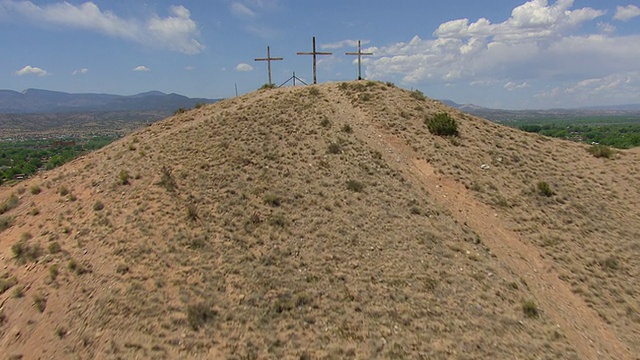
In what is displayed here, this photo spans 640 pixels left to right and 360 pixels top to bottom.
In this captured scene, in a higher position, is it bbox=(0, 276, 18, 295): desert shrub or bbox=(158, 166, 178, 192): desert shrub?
bbox=(158, 166, 178, 192): desert shrub

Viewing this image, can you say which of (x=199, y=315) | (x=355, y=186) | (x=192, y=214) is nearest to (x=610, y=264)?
(x=355, y=186)

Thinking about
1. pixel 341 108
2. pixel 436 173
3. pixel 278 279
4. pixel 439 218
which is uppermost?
pixel 341 108

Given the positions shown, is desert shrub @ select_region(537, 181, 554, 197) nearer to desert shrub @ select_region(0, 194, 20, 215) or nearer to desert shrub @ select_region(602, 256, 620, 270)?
desert shrub @ select_region(602, 256, 620, 270)

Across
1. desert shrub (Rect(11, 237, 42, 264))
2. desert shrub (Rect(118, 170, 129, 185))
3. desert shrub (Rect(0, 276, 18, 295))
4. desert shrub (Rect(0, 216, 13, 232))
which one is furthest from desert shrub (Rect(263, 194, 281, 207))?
desert shrub (Rect(0, 216, 13, 232))

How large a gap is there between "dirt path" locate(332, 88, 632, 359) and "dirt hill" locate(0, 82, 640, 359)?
81 millimetres

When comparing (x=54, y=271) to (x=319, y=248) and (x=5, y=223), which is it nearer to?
(x=5, y=223)

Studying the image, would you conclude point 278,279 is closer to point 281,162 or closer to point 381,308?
point 381,308

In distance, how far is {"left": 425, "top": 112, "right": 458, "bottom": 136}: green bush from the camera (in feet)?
72.7

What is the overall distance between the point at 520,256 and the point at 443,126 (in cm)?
1022

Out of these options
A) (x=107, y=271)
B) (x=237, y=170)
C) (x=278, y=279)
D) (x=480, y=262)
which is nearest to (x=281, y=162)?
(x=237, y=170)

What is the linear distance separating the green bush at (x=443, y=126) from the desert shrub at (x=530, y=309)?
12735mm

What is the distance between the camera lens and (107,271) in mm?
11992

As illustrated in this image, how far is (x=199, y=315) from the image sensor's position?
10.6 metres

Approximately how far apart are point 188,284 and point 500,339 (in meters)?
9.63
